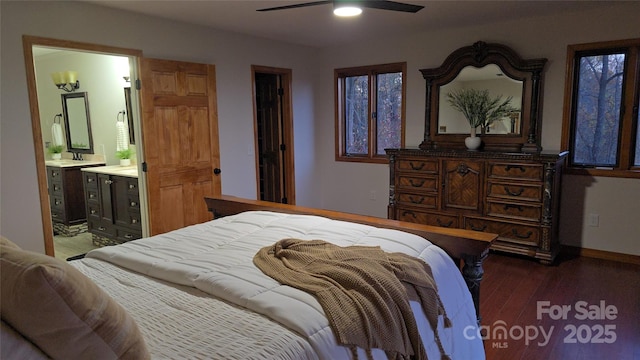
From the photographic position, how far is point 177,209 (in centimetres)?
412

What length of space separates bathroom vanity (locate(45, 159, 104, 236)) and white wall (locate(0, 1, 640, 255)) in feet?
6.76

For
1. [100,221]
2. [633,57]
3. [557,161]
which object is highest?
[633,57]

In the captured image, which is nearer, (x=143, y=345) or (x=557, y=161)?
(x=143, y=345)

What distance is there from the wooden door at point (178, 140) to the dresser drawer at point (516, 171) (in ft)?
9.39

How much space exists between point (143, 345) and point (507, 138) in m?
4.19

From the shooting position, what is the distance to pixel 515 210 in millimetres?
3951

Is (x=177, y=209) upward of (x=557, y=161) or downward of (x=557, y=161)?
downward

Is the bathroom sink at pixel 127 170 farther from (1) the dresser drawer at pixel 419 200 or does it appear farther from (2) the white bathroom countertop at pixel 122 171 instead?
(1) the dresser drawer at pixel 419 200

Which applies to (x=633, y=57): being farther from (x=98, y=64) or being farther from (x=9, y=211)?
(x=98, y=64)

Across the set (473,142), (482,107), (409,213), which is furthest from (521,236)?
(482,107)

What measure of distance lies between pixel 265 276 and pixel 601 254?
3830 mm

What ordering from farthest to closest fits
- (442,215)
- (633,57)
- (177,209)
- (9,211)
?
(442,215), (177,209), (633,57), (9,211)

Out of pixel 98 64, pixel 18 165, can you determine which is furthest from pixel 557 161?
pixel 98 64

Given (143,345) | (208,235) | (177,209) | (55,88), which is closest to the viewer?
(143,345)
